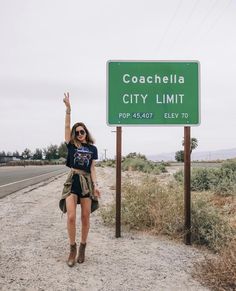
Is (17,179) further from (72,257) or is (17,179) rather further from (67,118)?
(72,257)

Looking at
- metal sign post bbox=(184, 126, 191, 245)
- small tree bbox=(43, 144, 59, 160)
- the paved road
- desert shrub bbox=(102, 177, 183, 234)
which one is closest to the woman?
metal sign post bbox=(184, 126, 191, 245)

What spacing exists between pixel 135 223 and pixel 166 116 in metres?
2.08

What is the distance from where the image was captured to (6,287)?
4.82m

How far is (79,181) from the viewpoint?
226 inches

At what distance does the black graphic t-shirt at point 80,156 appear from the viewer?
5.81 metres

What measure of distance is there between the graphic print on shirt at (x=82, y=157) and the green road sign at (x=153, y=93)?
162 centimetres

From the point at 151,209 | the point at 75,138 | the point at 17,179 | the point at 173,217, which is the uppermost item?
the point at 75,138

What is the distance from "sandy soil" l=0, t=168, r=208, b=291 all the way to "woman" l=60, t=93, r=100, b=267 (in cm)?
40

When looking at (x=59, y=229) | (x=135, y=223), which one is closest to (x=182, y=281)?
(x=135, y=223)

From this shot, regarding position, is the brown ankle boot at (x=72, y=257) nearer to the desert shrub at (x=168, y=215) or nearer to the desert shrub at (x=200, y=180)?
the desert shrub at (x=168, y=215)

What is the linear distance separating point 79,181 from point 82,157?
325 mm

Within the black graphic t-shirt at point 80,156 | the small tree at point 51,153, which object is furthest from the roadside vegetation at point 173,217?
the small tree at point 51,153

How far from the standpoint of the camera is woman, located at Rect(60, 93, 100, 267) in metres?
5.69

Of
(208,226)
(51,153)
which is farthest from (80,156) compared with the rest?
(51,153)
